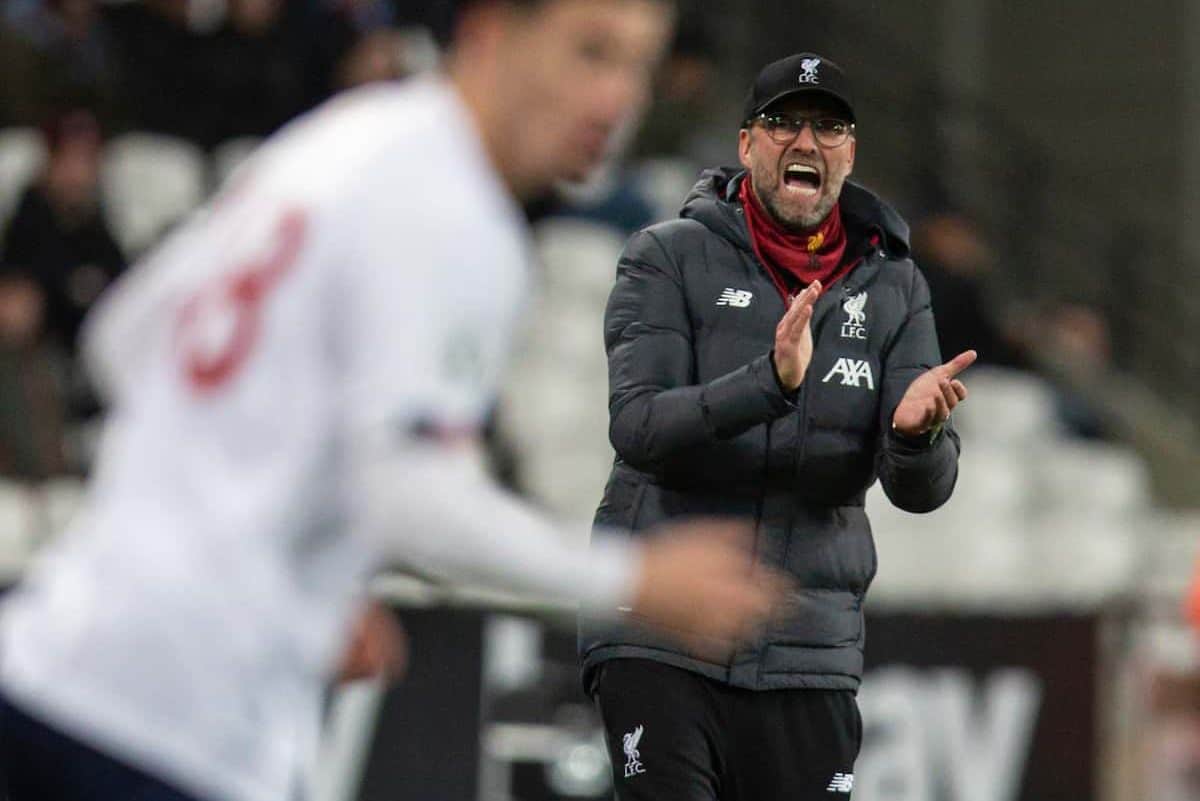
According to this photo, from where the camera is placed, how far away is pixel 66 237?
1020 cm

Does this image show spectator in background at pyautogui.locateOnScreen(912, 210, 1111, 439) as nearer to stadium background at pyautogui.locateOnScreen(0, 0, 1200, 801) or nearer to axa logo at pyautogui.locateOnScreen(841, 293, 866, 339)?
stadium background at pyautogui.locateOnScreen(0, 0, 1200, 801)

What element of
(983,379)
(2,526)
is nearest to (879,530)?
(983,379)

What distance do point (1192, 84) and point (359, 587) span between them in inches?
566

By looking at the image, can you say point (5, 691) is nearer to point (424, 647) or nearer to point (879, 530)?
point (424, 647)

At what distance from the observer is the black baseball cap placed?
4645 millimetres

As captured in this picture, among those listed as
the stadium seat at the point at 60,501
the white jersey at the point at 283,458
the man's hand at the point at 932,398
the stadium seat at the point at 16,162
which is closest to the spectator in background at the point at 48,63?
the stadium seat at the point at 16,162

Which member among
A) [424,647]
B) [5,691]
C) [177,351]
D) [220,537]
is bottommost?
[424,647]

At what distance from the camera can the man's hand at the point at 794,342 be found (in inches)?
174

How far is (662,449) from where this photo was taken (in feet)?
15.5

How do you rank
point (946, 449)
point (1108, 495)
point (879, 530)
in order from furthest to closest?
point (1108, 495) → point (879, 530) → point (946, 449)

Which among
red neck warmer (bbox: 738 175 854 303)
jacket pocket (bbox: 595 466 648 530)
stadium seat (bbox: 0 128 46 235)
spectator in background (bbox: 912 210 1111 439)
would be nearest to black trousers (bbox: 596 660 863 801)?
jacket pocket (bbox: 595 466 648 530)

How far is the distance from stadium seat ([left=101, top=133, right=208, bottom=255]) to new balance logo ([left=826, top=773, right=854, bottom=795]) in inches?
263

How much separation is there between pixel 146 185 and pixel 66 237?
3.06 feet

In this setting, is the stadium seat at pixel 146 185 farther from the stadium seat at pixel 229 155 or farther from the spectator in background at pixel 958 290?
the spectator in background at pixel 958 290
